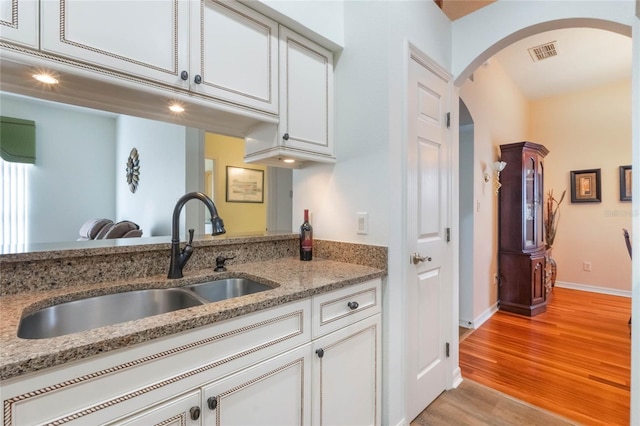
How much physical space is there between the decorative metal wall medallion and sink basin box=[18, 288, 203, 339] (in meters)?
3.49

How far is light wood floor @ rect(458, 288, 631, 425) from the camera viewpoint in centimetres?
187

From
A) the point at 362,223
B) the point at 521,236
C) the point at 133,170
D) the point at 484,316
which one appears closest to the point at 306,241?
the point at 362,223

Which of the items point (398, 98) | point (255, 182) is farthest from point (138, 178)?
point (398, 98)

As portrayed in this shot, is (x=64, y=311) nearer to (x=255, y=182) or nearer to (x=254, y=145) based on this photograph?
(x=254, y=145)

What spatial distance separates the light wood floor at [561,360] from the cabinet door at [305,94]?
1848mm

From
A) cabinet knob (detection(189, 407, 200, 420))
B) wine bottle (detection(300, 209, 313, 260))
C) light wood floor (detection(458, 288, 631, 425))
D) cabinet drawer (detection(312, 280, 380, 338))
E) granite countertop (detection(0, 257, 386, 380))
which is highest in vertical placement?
wine bottle (detection(300, 209, 313, 260))

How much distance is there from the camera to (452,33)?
2049 mm

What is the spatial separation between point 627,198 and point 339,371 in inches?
198

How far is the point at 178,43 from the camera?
1190 mm

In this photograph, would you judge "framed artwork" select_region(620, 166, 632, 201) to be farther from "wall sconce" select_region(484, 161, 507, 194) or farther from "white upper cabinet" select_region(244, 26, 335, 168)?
"white upper cabinet" select_region(244, 26, 335, 168)

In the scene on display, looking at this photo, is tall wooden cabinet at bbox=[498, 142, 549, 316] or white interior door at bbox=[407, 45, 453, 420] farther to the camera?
tall wooden cabinet at bbox=[498, 142, 549, 316]

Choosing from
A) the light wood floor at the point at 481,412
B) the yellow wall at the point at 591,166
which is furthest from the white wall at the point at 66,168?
the yellow wall at the point at 591,166

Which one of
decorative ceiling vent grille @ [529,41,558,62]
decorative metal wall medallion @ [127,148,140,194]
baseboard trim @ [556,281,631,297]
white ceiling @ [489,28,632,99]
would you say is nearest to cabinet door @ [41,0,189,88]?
white ceiling @ [489,28,632,99]

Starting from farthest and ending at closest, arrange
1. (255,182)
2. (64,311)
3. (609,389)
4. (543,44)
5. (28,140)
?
(255,182) < (28,140) < (543,44) < (609,389) < (64,311)
